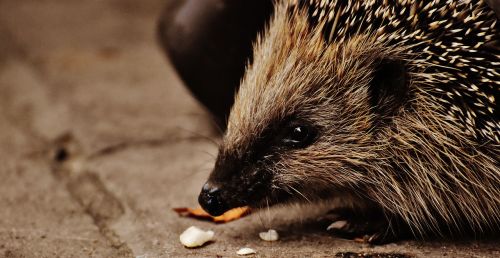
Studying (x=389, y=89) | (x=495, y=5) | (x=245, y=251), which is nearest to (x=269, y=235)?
(x=245, y=251)

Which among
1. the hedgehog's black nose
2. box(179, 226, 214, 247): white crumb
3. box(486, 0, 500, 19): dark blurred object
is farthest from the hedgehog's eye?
box(486, 0, 500, 19): dark blurred object

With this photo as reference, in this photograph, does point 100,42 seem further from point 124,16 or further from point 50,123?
point 50,123

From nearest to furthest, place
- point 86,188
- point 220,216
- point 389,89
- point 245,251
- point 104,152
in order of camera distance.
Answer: point 245,251
point 389,89
point 220,216
point 86,188
point 104,152

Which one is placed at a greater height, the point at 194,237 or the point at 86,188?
the point at 194,237

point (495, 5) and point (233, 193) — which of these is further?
point (233, 193)

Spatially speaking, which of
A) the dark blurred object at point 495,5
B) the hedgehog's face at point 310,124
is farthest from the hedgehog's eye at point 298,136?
the dark blurred object at point 495,5

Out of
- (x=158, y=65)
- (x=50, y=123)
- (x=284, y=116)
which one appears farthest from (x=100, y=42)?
(x=284, y=116)

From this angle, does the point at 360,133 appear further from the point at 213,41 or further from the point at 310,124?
the point at 213,41

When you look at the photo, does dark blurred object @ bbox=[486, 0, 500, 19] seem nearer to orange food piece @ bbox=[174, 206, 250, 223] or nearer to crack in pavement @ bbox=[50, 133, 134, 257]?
orange food piece @ bbox=[174, 206, 250, 223]
